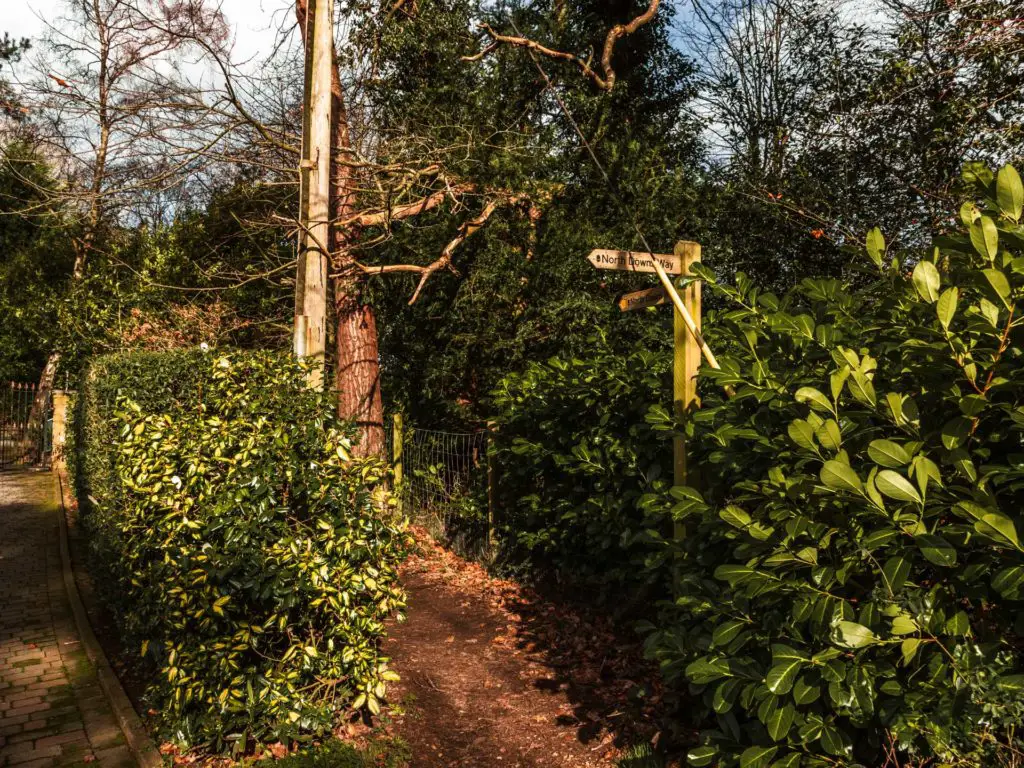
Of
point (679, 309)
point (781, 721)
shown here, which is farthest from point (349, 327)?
point (781, 721)

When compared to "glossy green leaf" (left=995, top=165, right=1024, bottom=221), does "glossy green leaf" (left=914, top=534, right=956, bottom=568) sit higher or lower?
lower

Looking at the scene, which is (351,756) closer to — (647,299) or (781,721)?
(781,721)

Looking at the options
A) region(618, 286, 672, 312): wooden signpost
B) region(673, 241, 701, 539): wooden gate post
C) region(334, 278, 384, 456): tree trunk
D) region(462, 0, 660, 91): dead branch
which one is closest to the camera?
region(673, 241, 701, 539): wooden gate post

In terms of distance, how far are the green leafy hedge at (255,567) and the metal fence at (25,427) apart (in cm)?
1510

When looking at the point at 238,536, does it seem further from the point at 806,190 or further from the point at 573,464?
the point at 806,190

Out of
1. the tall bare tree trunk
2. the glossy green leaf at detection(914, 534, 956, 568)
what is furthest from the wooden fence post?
the glossy green leaf at detection(914, 534, 956, 568)

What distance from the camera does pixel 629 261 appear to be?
3.67 metres

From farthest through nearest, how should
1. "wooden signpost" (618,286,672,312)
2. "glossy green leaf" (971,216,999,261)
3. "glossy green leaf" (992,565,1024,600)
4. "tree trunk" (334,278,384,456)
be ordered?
"tree trunk" (334,278,384,456) < "wooden signpost" (618,286,672,312) < "glossy green leaf" (971,216,999,261) < "glossy green leaf" (992,565,1024,600)

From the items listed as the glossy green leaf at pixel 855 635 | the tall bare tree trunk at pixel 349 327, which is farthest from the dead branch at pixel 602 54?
the glossy green leaf at pixel 855 635

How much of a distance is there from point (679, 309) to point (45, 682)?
5.15 meters

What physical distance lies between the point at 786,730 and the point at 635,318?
245 inches

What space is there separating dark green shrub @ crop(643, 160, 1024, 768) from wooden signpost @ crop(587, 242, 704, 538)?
833 mm

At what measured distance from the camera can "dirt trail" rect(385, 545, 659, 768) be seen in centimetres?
404

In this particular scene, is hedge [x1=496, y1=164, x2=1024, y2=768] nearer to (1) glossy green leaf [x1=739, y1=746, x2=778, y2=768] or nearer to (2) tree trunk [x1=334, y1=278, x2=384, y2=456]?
(1) glossy green leaf [x1=739, y1=746, x2=778, y2=768]
